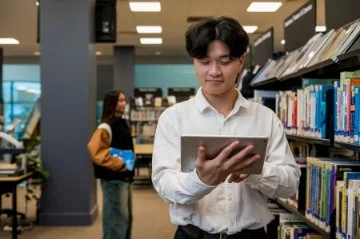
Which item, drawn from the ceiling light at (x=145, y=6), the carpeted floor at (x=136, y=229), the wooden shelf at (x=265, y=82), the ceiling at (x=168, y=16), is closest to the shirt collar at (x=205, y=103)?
the wooden shelf at (x=265, y=82)

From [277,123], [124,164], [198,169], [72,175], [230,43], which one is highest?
[230,43]

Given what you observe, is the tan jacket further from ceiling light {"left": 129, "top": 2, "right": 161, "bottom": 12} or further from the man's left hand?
ceiling light {"left": 129, "top": 2, "right": 161, "bottom": 12}

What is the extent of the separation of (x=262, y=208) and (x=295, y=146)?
1849 mm

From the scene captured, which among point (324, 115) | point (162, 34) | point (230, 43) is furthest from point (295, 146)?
point (162, 34)

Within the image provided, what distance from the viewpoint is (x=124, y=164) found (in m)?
3.82

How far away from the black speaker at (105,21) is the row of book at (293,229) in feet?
11.7

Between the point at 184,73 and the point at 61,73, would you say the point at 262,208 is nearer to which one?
the point at 61,73

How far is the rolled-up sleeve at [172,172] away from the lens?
134cm

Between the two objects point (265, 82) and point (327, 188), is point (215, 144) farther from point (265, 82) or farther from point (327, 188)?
point (265, 82)

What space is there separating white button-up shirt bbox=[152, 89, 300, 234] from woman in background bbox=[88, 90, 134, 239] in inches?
89.7

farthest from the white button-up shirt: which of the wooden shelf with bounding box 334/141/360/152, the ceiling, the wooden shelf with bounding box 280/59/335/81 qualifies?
the ceiling

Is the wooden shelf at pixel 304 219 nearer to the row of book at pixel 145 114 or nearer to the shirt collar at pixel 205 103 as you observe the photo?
the shirt collar at pixel 205 103

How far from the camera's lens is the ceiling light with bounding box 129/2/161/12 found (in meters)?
7.93

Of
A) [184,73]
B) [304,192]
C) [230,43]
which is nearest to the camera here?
[230,43]
